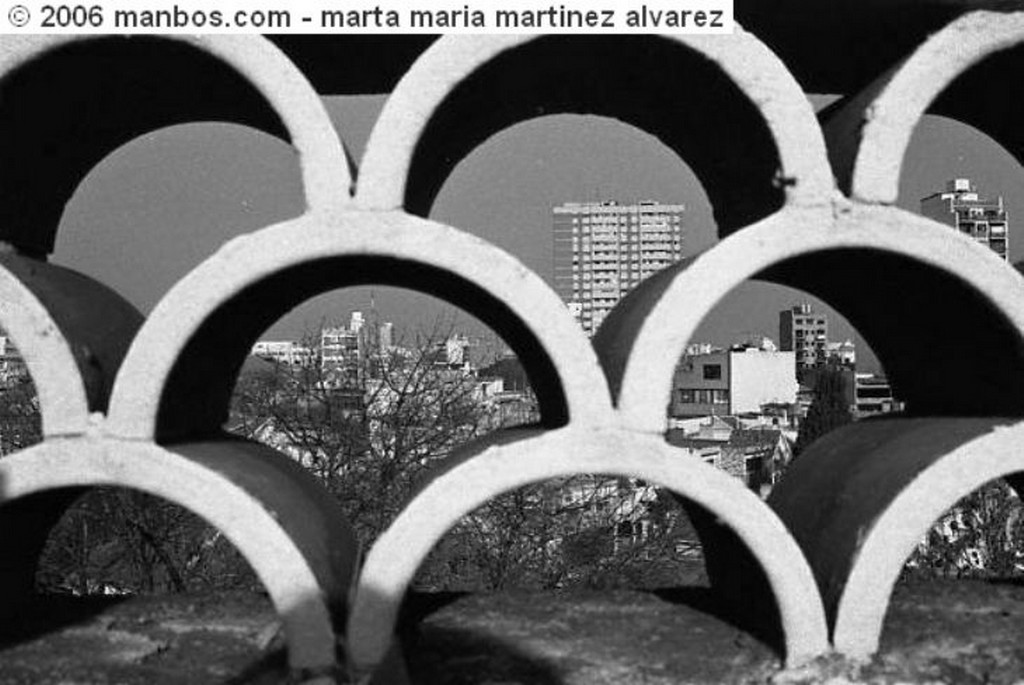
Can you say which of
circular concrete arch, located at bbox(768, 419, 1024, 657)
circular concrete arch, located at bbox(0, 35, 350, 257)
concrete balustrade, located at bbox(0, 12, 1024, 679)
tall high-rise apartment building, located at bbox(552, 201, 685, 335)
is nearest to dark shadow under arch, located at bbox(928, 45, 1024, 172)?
concrete balustrade, located at bbox(0, 12, 1024, 679)

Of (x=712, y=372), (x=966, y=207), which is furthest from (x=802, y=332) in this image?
(x=966, y=207)

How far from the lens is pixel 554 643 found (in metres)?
5.13

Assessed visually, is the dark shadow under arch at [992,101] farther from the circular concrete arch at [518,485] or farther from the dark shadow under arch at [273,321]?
the dark shadow under arch at [273,321]

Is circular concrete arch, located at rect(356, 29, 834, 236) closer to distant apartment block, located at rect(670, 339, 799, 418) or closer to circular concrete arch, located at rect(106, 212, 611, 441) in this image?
circular concrete arch, located at rect(106, 212, 611, 441)

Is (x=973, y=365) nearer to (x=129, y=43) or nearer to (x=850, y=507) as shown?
(x=850, y=507)

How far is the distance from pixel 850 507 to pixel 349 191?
2.60 m

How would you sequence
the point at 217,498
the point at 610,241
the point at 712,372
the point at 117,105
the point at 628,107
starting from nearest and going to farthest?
1. the point at 217,498
2. the point at 117,105
3. the point at 628,107
4. the point at 610,241
5. the point at 712,372

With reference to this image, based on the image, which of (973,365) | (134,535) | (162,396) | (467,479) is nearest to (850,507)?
(973,365)

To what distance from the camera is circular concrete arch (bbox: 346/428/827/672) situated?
4387 mm

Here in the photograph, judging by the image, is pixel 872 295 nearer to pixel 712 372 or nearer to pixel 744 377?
pixel 744 377

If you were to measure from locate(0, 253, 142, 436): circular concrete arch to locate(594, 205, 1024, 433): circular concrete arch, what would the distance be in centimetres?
216

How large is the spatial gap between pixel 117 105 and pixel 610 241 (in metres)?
30.4

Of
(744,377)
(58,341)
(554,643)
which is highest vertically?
(58,341)

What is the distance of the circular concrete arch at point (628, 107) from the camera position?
4.38m
